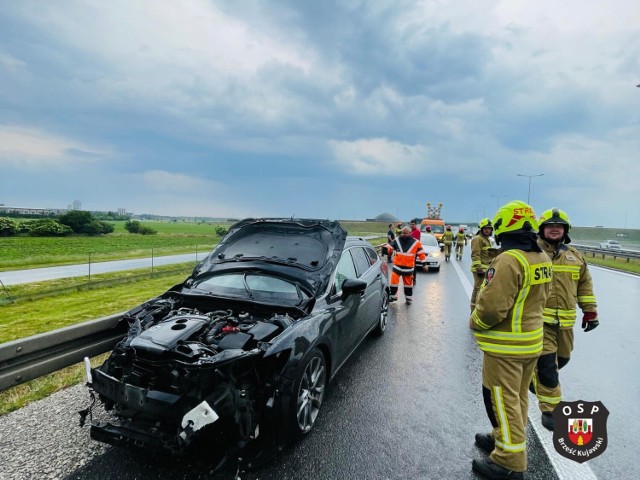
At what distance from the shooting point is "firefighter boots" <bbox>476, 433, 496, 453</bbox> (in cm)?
299

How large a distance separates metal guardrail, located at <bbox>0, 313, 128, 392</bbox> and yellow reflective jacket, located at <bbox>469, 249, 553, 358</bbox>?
3.42m

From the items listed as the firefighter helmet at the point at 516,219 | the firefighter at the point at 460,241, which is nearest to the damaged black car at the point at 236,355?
the firefighter helmet at the point at 516,219

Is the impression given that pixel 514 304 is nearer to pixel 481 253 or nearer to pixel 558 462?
pixel 558 462

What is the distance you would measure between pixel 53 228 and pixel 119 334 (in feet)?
53.2

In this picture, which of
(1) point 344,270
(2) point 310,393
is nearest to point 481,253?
(1) point 344,270

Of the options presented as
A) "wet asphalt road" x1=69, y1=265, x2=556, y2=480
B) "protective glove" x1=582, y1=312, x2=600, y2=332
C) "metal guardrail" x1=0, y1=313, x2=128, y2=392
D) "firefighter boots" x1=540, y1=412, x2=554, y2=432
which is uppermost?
"protective glove" x1=582, y1=312, x2=600, y2=332

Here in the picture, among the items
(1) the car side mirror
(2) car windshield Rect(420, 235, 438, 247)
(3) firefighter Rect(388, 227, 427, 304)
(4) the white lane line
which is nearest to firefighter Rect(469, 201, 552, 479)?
(4) the white lane line

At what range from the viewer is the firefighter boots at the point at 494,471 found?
2.61 meters

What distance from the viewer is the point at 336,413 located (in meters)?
3.46

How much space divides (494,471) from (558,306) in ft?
5.59

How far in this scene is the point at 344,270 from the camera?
452 cm

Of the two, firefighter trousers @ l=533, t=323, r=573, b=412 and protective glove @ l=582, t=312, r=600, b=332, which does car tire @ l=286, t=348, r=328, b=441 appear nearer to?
firefighter trousers @ l=533, t=323, r=573, b=412

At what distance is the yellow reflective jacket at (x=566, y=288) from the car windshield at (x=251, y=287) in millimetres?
2482

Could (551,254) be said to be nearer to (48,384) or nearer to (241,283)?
(241,283)
